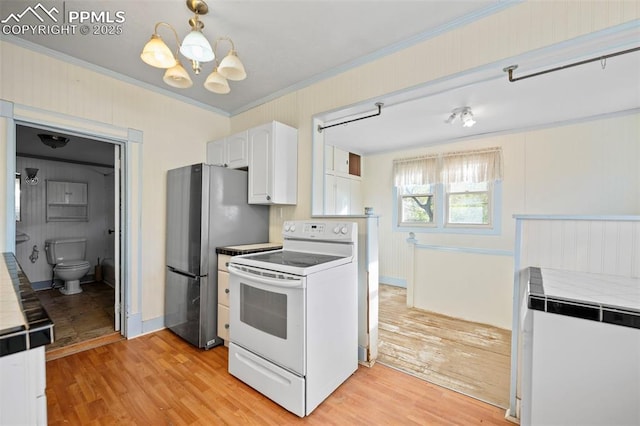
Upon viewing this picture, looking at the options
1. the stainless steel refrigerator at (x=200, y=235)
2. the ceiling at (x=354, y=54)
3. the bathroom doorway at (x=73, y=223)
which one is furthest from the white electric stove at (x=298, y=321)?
the bathroom doorway at (x=73, y=223)

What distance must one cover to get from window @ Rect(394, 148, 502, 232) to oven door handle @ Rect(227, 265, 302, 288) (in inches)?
137

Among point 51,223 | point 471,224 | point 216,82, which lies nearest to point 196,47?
point 216,82

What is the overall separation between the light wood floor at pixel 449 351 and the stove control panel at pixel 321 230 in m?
1.14

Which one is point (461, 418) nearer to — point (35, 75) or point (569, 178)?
point (569, 178)

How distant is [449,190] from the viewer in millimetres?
4363

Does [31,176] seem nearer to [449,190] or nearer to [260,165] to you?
[260,165]

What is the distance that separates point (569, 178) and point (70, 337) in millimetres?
5837

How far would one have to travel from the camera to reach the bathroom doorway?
2844mm

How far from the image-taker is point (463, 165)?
4090mm

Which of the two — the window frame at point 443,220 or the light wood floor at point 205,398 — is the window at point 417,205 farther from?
the light wood floor at point 205,398

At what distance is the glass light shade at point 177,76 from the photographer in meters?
1.78

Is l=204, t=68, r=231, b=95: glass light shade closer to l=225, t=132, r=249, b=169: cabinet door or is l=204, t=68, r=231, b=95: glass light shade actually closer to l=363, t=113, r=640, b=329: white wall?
l=225, t=132, r=249, b=169: cabinet door

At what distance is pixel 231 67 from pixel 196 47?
0.22 meters

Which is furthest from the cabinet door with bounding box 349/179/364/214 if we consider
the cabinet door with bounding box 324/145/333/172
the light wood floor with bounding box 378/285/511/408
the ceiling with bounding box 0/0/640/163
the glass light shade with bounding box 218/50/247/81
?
the glass light shade with bounding box 218/50/247/81
